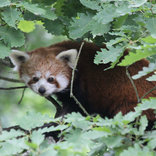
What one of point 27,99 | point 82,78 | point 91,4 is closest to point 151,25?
point 91,4

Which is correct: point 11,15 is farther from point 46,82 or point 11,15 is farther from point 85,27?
point 46,82

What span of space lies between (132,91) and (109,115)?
508mm

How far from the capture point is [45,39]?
9.98 metres

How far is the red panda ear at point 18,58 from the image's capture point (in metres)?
4.66

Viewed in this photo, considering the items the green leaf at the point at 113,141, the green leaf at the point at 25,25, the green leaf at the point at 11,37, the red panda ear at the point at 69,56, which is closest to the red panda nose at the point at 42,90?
the red panda ear at the point at 69,56

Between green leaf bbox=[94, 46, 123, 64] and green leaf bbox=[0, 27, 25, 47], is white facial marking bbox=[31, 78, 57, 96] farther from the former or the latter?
green leaf bbox=[94, 46, 123, 64]

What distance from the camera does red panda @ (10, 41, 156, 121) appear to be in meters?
4.15

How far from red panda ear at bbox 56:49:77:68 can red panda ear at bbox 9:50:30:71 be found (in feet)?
1.54

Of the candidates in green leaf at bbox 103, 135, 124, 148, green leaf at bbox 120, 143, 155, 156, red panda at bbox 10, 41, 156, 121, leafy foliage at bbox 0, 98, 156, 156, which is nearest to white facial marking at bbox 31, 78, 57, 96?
red panda at bbox 10, 41, 156, 121

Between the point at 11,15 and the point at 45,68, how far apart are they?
5.05 ft

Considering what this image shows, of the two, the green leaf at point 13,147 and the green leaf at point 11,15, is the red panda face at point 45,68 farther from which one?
the green leaf at point 13,147

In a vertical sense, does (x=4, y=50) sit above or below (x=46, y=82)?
above

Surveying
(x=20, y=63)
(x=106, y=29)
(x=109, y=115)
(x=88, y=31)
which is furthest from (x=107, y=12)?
(x=20, y=63)

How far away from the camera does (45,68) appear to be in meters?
4.71
